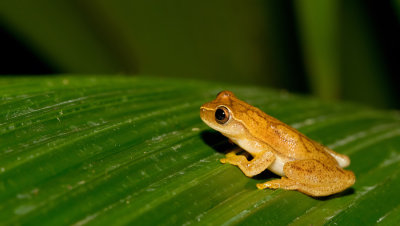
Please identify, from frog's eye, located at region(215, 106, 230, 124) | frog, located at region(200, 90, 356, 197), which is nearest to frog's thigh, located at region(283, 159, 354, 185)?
frog, located at region(200, 90, 356, 197)

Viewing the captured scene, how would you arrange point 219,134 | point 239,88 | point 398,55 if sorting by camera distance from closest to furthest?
point 219,134
point 239,88
point 398,55

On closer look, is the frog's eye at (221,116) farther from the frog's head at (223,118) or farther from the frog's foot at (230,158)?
the frog's foot at (230,158)

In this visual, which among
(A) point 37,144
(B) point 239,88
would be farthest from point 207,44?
(A) point 37,144

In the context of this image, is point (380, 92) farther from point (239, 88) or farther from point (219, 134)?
point (219, 134)

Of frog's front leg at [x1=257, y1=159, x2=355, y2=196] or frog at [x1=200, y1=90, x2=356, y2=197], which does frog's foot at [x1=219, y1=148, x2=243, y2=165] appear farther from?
frog's front leg at [x1=257, y1=159, x2=355, y2=196]

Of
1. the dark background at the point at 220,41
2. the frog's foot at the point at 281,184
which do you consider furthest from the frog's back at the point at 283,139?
the dark background at the point at 220,41

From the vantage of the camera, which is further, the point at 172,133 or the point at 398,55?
the point at 398,55
